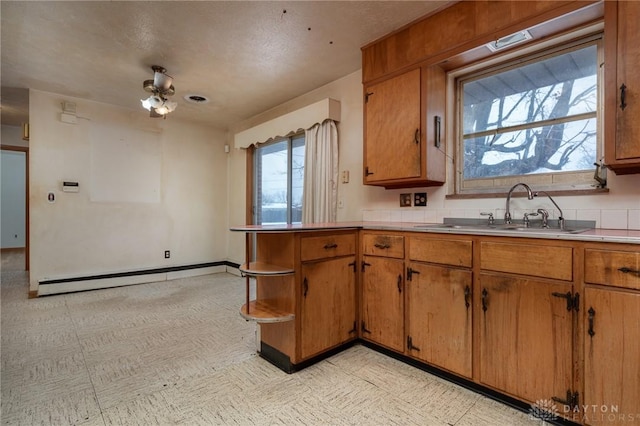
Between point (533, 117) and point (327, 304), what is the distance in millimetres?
1980

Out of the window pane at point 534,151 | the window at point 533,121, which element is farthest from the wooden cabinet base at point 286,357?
the window pane at point 534,151

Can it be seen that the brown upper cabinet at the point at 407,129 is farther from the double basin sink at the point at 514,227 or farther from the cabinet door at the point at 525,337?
the cabinet door at the point at 525,337

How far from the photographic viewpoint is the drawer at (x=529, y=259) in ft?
4.70

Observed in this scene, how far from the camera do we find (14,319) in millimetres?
2939

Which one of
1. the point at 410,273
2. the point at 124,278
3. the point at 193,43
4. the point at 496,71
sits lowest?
the point at 124,278

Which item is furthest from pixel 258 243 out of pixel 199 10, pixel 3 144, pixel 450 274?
pixel 3 144

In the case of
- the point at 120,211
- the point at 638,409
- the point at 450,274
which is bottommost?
the point at 638,409

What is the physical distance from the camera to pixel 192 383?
1.88 m

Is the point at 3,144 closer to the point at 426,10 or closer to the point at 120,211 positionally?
the point at 120,211

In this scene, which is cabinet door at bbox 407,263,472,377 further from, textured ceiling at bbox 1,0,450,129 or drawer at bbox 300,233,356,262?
textured ceiling at bbox 1,0,450,129

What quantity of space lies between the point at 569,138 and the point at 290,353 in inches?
91.2

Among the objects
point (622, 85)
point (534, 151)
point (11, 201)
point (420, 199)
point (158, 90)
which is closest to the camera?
point (622, 85)

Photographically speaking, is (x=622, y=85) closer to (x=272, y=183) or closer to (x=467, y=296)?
(x=467, y=296)

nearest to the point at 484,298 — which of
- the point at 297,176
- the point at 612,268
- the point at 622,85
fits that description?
the point at 612,268
